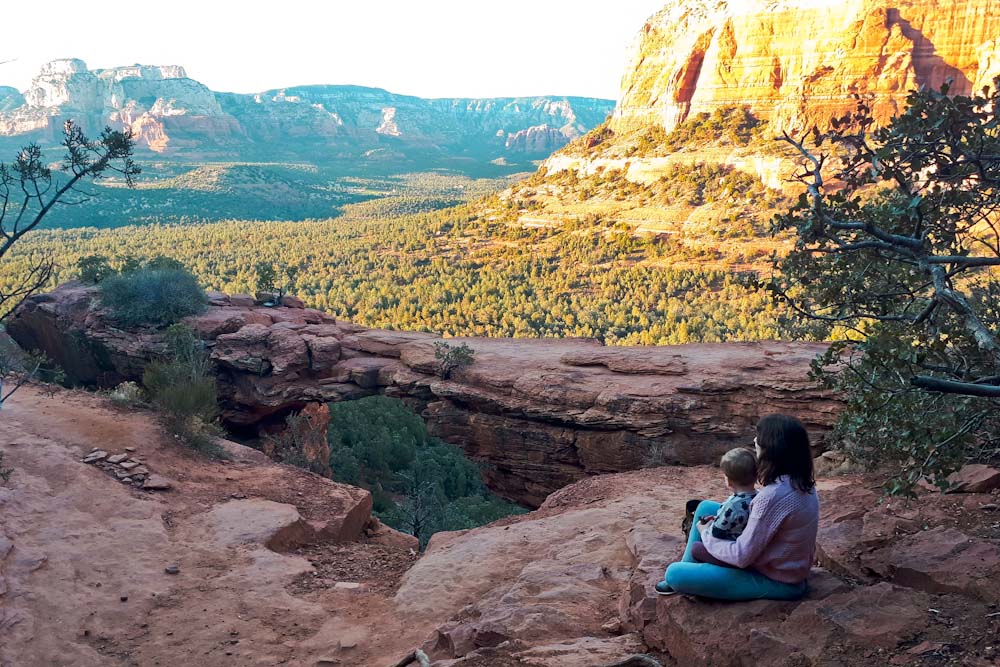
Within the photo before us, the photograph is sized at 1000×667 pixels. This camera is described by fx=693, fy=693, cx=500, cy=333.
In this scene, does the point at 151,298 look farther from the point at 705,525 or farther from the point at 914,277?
the point at 914,277

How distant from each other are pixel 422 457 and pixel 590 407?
3.57 meters

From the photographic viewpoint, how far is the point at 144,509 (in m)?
7.78

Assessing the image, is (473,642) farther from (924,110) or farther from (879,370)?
(924,110)

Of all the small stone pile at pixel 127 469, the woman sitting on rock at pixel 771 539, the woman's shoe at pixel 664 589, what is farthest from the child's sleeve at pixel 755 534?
the small stone pile at pixel 127 469

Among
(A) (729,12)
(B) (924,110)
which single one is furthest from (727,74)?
(B) (924,110)

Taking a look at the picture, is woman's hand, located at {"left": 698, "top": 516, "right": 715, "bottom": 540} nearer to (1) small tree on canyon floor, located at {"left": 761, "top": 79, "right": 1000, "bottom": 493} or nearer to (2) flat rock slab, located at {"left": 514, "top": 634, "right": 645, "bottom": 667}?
(2) flat rock slab, located at {"left": 514, "top": 634, "right": 645, "bottom": 667}

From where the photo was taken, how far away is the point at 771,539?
3451 mm

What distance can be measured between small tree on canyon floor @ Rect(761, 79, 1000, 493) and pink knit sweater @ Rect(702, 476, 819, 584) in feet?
1.51

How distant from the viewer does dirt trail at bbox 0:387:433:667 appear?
17.6 ft

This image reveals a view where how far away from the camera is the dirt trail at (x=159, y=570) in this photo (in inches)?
211

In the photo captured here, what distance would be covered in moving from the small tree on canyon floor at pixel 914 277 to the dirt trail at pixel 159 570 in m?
3.65

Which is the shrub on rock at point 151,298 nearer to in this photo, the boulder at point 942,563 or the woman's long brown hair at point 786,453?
the woman's long brown hair at point 786,453

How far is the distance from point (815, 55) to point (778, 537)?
42875 millimetres

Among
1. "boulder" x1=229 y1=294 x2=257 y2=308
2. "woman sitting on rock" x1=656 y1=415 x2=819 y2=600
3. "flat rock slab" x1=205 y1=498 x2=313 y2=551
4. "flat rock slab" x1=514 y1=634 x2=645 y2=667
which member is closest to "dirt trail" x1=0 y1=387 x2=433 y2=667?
"flat rock slab" x1=205 y1=498 x2=313 y2=551
